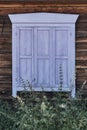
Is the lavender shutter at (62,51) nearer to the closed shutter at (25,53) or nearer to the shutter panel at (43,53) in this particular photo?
the shutter panel at (43,53)

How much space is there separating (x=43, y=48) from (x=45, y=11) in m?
0.78

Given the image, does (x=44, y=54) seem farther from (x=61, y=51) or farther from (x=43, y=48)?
(x=61, y=51)

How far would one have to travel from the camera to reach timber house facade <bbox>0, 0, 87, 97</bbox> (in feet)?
35.7

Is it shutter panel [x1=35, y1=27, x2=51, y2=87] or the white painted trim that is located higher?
the white painted trim

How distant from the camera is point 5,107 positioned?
32.2 feet

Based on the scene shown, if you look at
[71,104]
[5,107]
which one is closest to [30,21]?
[5,107]

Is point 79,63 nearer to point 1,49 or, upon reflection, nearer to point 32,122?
point 1,49

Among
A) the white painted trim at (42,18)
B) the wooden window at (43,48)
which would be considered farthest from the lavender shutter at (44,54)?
the white painted trim at (42,18)

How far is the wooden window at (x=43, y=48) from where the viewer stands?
10.8 meters

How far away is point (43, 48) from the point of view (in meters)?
10.9

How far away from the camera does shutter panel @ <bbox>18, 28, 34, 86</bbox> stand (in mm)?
10883

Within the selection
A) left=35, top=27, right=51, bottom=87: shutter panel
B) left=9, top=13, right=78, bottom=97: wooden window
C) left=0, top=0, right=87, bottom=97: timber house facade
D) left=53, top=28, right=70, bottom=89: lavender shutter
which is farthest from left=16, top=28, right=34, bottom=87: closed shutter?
left=53, top=28, right=70, bottom=89: lavender shutter

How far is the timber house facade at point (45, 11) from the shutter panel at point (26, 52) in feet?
0.81

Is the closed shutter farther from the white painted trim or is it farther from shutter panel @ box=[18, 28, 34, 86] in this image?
the white painted trim
